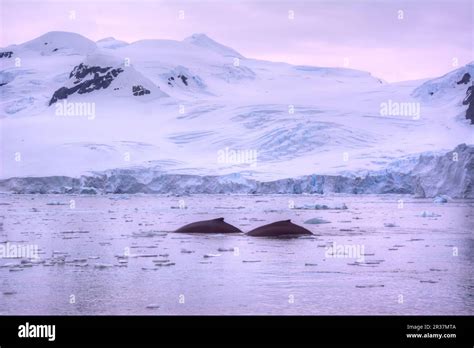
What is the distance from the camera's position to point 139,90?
316 ft

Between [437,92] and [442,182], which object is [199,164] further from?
[437,92]

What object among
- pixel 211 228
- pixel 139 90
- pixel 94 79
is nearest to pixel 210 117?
pixel 139 90

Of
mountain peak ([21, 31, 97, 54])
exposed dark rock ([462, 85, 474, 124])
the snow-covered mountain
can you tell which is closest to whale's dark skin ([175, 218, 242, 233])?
the snow-covered mountain

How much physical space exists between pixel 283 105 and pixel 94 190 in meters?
33.3

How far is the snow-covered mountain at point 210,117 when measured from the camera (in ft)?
189

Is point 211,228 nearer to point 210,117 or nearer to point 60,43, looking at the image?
point 210,117

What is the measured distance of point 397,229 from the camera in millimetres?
21172

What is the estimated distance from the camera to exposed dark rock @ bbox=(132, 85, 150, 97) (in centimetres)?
9562

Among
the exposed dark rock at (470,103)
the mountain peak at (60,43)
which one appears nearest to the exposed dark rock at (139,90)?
the mountain peak at (60,43)

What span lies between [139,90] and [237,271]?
85.8m

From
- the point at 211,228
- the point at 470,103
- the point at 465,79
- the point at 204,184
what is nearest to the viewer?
the point at 211,228

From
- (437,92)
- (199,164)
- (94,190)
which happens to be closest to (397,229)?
(94,190)
